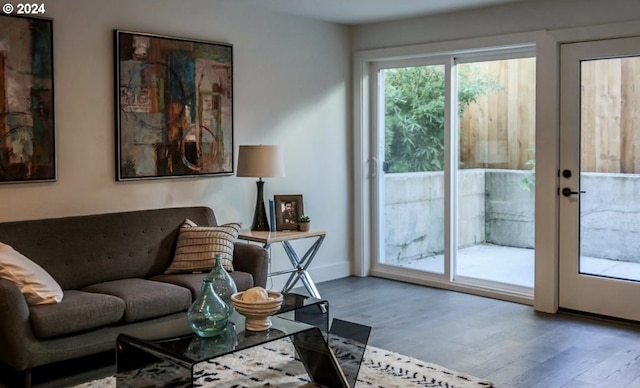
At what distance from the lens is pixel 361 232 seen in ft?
21.2

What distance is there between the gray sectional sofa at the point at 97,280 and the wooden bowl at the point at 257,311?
93cm

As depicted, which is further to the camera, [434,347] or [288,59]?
[288,59]

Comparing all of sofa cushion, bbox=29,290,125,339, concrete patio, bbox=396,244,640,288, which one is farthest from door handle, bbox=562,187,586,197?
sofa cushion, bbox=29,290,125,339

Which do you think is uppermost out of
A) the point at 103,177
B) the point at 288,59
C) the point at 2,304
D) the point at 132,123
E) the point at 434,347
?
the point at 288,59

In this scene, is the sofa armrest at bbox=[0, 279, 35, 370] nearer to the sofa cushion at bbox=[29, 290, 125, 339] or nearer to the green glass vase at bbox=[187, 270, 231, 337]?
the sofa cushion at bbox=[29, 290, 125, 339]

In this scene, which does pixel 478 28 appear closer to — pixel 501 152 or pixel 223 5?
pixel 501 152

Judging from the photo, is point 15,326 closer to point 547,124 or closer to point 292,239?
point 292,239

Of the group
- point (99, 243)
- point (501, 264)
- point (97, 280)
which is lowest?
point (501, 264)

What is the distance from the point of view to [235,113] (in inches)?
212

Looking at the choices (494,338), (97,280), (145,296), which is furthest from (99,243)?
(494,338)

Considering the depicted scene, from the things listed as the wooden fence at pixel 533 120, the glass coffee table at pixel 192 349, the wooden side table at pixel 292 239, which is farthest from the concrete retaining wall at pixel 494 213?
the glass coffee table at pixel 192 349

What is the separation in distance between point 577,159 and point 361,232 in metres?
2.19

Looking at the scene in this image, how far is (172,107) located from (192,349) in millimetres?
2482

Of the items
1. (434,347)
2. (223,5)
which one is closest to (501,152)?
(434,347)
